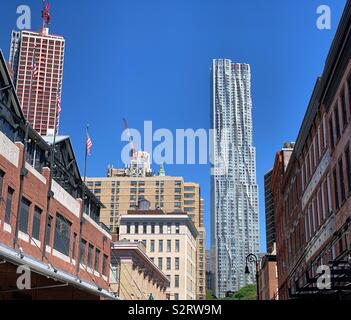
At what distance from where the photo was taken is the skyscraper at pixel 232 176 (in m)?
90.1

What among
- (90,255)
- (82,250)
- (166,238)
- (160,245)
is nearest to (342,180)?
(82,250)

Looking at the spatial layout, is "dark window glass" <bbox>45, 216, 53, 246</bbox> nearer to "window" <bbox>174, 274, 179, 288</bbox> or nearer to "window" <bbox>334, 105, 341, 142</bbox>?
"window" <bbox>334, 105, 341, 142</bbox>

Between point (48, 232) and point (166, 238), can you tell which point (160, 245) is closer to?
point (166, 238)

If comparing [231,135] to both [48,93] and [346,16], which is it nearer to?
[48,93]

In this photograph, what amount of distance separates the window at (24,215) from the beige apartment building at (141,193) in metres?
105

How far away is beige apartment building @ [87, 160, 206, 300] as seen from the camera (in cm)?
14638

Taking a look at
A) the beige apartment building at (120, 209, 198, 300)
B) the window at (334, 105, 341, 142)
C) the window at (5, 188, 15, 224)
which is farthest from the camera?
the beige apartment building at (120, 209, 198, 300)

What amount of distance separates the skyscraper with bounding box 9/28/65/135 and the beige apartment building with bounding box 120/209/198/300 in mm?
54552

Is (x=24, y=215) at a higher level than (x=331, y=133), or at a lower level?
lower

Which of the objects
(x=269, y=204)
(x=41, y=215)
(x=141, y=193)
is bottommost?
(x=41, y=215)

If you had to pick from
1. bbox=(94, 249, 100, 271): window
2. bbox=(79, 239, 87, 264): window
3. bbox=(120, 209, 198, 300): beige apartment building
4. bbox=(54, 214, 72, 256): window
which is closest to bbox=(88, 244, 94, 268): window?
bbox=(94, 249, 100, 271): window

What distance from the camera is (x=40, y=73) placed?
6238cm

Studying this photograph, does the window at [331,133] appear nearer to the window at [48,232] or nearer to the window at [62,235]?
the window at [48,232]

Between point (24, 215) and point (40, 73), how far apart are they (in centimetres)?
3492
